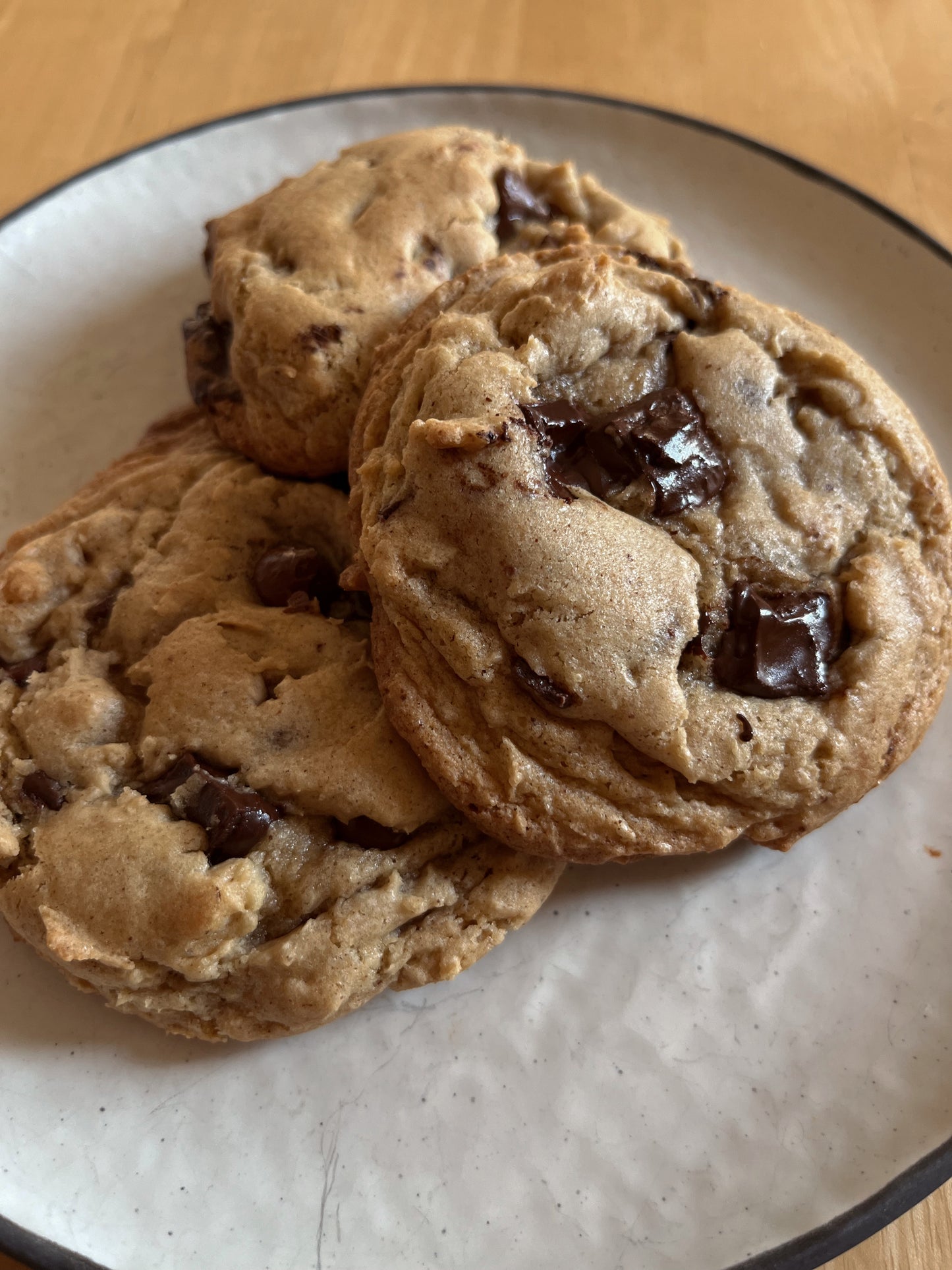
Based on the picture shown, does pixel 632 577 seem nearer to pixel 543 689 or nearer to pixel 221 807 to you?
pixel 543 689

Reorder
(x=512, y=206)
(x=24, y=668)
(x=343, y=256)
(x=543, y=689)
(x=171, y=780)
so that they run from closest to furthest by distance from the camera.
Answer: (x=543, y=689) → (x=171, y=780) → (x=24, y=668) → (x=343, y=256) → (x=512, y=206)

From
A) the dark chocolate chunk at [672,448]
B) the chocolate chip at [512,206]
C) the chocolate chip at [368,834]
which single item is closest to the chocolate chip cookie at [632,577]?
the dark chocolate chunk at [672,448]

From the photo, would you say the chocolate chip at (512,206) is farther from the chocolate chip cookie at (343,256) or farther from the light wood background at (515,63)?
the light wood background at (515,63)

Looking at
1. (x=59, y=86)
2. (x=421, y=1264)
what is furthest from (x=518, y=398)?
(x=59, y=86)

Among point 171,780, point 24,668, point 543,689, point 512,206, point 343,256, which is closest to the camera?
point 543,689

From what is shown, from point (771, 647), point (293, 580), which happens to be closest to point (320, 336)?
point (293, 580)

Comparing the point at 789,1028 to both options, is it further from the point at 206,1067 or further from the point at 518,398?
the point at 518,398

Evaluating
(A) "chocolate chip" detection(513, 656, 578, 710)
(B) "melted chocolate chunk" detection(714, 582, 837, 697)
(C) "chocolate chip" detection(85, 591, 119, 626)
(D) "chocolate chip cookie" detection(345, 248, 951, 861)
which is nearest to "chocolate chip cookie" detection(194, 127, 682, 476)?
(D) "chocolate chip cookie" detection(345, 248, 951, 861)
